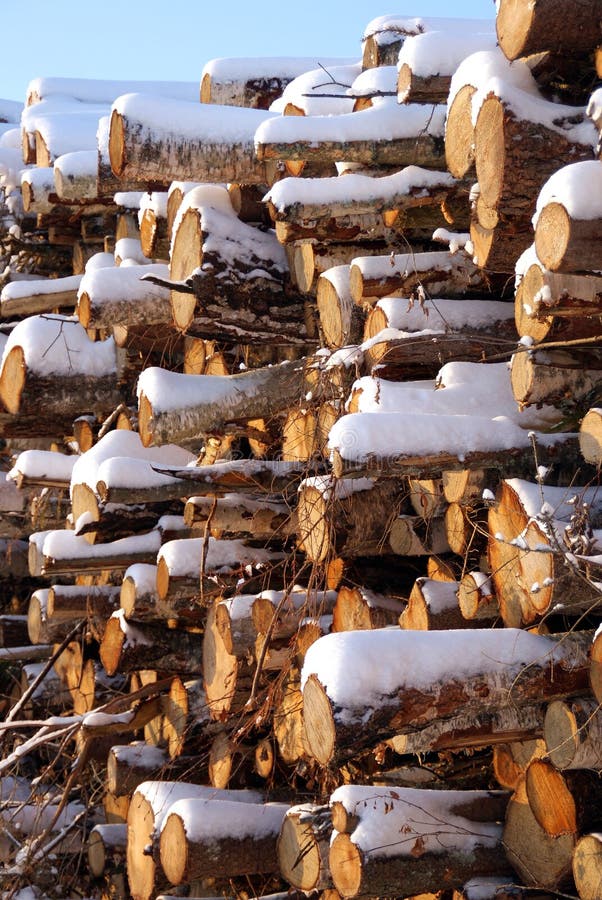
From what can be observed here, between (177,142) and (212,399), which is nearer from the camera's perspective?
(177,142)

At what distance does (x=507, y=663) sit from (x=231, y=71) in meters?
3.28

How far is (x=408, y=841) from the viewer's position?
10.7 feet

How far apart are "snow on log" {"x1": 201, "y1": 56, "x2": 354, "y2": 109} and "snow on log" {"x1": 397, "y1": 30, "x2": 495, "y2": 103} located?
1.64 metres

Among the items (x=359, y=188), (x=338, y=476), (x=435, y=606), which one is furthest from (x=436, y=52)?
(x=435, y=606)

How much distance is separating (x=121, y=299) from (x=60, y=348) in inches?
30.8

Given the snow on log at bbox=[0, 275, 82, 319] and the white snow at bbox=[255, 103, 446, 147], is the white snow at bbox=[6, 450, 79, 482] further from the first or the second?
the white snow at bbox=[255, 103, 446, 147]

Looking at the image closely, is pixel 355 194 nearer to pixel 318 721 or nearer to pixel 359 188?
pixel 359 188

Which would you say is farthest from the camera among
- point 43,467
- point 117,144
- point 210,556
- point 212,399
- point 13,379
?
point 43,467

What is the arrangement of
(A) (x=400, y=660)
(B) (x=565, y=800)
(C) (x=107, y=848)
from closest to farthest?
(A) (x=400, y=660) < (B) (x=565, y=800) < (C) (x=107, y=848)

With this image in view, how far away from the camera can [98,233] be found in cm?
615

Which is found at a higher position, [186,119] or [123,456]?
[186,119]

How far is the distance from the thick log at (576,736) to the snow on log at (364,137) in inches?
69.8

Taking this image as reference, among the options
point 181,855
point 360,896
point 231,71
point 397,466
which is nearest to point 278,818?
point 181,855

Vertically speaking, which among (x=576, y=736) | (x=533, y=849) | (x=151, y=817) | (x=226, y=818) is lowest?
(x=151, y=817)
